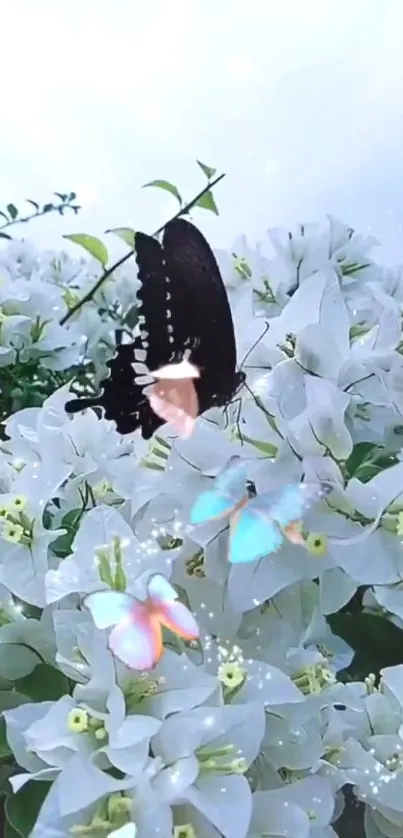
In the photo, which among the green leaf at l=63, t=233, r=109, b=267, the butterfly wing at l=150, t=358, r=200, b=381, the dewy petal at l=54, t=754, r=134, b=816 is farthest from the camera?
the green leaf at l=63, t=233, r=109, b=267

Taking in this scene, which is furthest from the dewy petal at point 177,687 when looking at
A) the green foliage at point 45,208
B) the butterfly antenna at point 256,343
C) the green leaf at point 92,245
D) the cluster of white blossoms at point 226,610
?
the green foliage at point 45,208

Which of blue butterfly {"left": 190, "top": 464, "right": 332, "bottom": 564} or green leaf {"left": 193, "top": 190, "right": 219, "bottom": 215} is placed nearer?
blue butterfly {"left": 190, "top": 464, "right": 332, "bottom": 564}

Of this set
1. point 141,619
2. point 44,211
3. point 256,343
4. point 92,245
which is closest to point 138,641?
point 141,619

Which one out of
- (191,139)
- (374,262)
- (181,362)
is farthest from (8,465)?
(191,139)

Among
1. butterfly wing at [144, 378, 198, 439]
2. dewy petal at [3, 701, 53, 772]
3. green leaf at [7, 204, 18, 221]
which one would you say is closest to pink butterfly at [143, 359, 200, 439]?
butterfly wing at [144, 378, 198, 439]

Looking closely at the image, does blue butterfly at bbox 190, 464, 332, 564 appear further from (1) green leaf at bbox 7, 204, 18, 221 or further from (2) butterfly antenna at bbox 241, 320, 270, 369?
(1) green leaf at bbox 7, 204, 18, 221

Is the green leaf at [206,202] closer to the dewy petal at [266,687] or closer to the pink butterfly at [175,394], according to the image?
the pink butterfly at [175,394]
